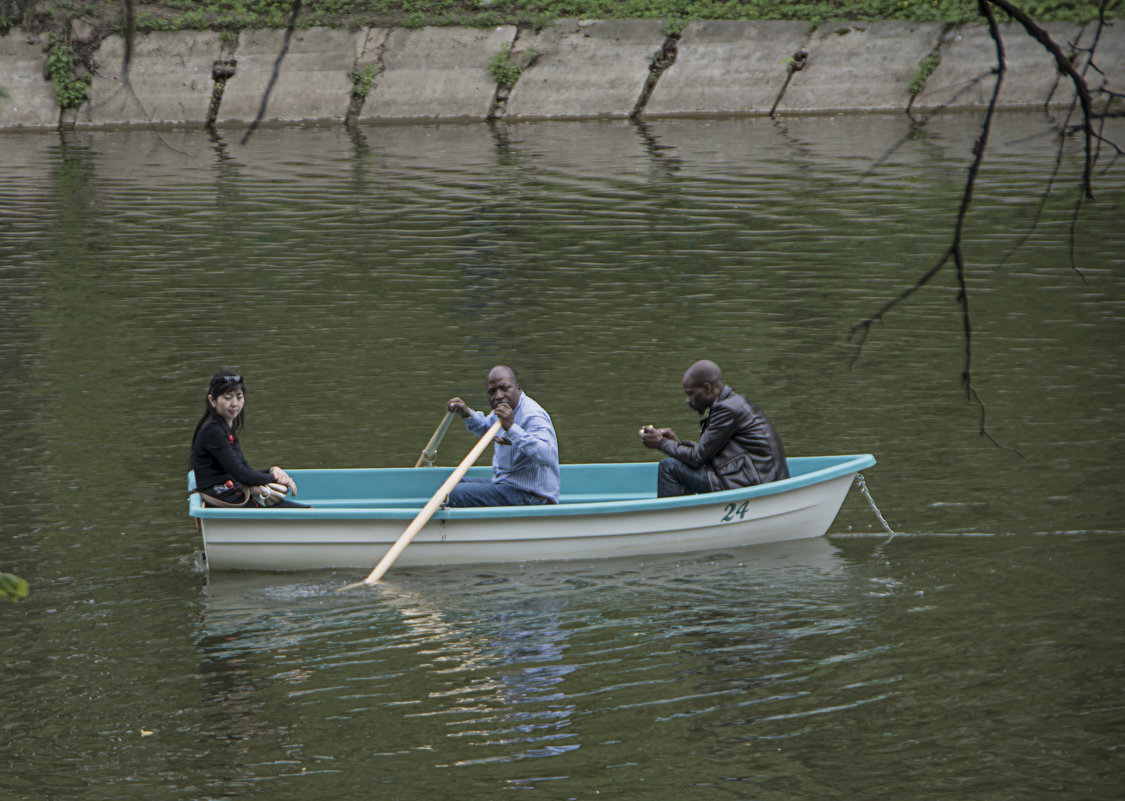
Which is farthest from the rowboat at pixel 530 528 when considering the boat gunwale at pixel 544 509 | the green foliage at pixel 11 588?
the green foliage at pixel 11 588

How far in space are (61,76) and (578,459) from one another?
22498 millimetres

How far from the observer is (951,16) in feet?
92.0

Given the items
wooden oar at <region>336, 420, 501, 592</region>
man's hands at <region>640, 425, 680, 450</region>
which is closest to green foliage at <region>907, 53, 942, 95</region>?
man's hands at <region>640, 425, 680, 450</region>

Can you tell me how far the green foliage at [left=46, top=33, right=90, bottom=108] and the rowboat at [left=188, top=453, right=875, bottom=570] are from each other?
874 inches

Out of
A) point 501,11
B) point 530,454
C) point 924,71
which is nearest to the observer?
point 530,454

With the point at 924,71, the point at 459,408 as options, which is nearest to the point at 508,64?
the point at 924,71

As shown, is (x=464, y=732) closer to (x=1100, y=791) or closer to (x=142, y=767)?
(x=142, y=767)

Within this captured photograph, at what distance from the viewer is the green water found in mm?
5875

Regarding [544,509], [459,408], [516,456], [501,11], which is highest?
[501,11]

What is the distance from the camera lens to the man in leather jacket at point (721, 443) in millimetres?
8125

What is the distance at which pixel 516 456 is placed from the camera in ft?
26.9

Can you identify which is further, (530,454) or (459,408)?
(459,408)

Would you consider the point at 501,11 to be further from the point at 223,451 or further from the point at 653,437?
the point at 223,451

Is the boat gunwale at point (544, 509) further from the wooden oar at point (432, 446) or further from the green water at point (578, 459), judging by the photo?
the wooden oar at point (432, 446)
